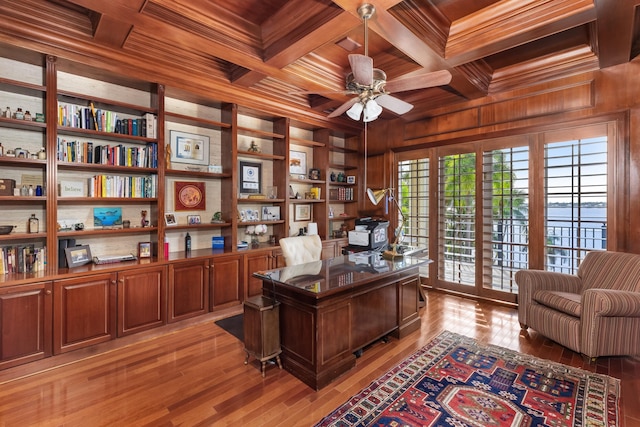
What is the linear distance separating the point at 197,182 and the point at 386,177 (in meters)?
3.25

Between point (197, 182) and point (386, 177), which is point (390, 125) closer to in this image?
point (386, 177)

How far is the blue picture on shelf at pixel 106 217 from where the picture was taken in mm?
3234

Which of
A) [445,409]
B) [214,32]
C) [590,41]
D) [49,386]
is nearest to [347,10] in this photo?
[214,32]

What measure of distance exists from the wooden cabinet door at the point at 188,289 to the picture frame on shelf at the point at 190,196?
835 mm

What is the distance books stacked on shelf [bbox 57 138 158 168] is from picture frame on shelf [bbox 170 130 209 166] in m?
0.38

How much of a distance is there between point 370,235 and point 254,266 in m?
1.64

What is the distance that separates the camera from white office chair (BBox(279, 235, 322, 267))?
3230 millimetres

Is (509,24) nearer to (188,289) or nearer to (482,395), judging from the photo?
(482,395)

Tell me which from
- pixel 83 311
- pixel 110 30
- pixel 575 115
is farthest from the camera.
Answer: pixel 575 115

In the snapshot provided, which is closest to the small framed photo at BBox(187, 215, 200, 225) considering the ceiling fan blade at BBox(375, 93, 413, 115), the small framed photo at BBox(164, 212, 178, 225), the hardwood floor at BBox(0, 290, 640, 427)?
the small framed photo at BBox(164, 212, 178, 225)

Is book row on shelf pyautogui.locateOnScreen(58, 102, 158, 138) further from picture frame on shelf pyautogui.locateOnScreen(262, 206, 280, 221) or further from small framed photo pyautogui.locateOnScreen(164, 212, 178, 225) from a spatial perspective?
picture frame on shelf pyautogui.locateOnScreen(262, 206, 280, 221)

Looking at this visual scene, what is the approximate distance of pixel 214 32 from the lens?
2799 mm

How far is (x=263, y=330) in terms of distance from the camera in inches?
95.7

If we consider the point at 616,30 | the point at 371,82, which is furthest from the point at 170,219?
the point at 616,30
